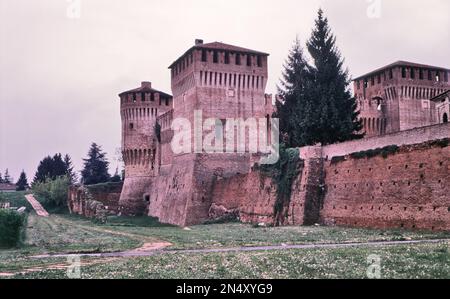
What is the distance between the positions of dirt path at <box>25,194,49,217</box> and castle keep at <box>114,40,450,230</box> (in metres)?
9.23

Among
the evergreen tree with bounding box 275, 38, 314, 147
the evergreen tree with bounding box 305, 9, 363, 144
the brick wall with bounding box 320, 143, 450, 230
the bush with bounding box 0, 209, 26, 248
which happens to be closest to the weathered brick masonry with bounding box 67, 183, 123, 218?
the evergreen tree with bounding box 275, 38, 314, 147

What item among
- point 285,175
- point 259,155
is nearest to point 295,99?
point 259,155

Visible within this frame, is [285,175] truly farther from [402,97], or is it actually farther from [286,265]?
[402,97]

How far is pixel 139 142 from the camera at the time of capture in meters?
48.6

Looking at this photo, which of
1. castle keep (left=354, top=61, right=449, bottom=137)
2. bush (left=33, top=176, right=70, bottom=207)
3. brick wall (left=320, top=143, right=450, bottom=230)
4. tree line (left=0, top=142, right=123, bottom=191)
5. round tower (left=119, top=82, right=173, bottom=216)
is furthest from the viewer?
tree line (left=0, top=142, right=123, bottom=191)

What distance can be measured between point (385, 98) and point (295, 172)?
23340 millimetres

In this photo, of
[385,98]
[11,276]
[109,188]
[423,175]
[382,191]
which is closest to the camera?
[11,276]

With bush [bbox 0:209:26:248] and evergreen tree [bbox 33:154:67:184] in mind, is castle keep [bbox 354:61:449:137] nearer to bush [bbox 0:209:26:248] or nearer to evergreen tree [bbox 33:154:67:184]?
bush [bbox 0:209:26:248]

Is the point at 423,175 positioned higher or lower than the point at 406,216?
higher

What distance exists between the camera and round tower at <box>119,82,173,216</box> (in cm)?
4856

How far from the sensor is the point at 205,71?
121 ft
